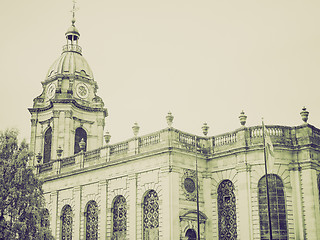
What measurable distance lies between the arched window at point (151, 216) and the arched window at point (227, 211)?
417 centimetres

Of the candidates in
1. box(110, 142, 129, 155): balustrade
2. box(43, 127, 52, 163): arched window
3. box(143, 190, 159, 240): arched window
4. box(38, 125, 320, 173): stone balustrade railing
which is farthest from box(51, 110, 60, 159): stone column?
box(143, 190, 159, 240): arched window

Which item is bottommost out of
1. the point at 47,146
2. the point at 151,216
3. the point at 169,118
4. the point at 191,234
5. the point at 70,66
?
the point at 191,234

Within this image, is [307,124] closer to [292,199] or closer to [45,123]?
[292,199]

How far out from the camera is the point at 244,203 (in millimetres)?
31547

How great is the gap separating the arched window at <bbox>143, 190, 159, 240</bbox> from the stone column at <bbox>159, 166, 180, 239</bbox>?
778mm

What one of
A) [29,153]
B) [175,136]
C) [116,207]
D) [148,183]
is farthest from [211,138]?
[29,153]

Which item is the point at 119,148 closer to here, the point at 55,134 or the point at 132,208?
the point at 132,208

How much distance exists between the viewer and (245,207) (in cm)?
3144

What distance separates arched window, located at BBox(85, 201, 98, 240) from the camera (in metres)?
37.5

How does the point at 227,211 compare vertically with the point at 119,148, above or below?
below

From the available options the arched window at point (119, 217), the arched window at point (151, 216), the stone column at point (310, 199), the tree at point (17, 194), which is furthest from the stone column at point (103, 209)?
the stone column at point (310, 199)

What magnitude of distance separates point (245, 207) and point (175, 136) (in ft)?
21.0

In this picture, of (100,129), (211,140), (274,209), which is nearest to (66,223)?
(100,129)

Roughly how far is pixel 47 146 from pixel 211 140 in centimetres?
1869
